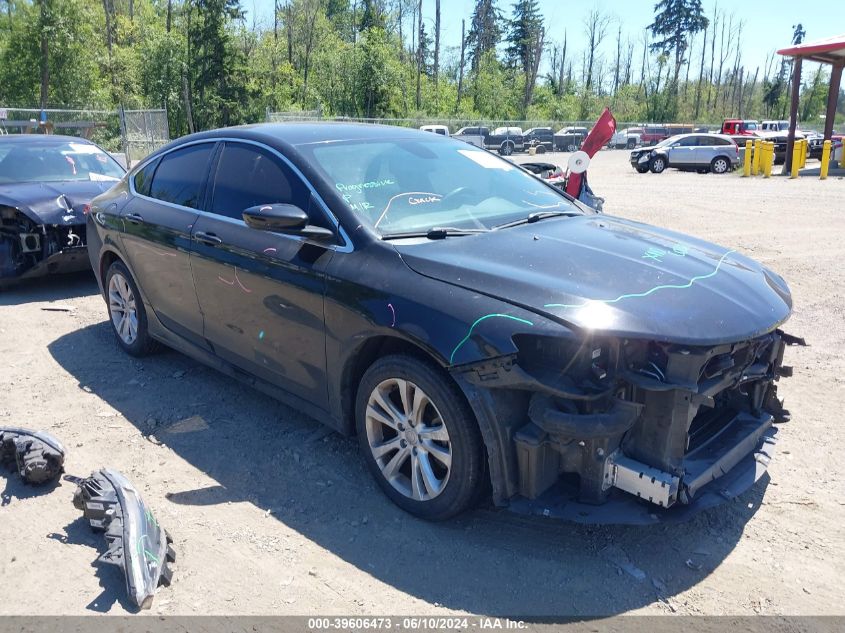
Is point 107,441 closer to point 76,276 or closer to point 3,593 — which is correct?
point 3,593

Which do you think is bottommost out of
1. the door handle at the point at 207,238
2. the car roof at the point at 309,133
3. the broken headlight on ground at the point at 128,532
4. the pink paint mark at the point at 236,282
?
the broken headlight on ground at the point at 128,532

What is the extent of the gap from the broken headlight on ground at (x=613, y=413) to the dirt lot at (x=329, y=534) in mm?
346

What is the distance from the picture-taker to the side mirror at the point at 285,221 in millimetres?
3404

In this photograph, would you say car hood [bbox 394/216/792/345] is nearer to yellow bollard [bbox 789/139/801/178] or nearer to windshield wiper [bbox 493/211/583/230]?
windshield wiper [bbox 493/211/583/230]

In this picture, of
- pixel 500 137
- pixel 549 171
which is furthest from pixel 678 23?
pixel 549 171

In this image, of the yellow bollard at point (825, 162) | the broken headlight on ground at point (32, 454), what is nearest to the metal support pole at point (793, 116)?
the yellow bollard at point (825, 162)

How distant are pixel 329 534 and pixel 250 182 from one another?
82.9 inches

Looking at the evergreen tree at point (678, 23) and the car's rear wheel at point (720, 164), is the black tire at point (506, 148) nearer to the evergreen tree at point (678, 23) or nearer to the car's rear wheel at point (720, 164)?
the car's rear wheel at point (720, 164)

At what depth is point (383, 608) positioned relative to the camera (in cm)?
272

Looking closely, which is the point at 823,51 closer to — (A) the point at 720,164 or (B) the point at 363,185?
(A) the point at 720,164

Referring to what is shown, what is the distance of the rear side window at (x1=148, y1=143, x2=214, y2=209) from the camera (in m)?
4.53

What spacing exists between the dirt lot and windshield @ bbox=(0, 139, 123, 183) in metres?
3.87

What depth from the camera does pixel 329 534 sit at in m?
3.21

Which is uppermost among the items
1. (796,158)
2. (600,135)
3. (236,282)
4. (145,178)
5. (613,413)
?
(600,135)
